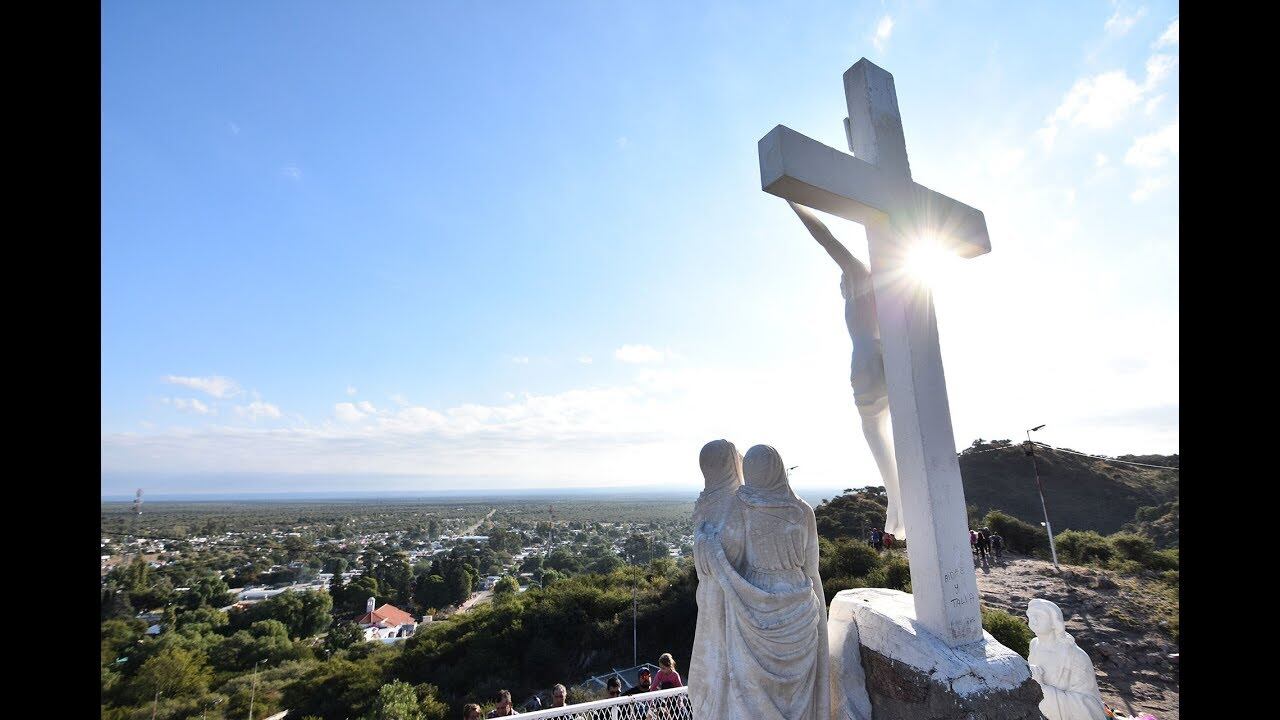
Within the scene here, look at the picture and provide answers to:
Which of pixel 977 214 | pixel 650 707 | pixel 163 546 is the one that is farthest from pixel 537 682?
pixel 163 546

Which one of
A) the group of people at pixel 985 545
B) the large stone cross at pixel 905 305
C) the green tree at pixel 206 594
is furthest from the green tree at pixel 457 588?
the large stone cross at pixel 905 305

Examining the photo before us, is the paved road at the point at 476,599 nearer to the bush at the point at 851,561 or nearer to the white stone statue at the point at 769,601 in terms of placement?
the bush at the point at 851,561

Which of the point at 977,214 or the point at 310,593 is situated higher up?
the point at 977,214

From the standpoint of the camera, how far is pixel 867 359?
379 centimetres

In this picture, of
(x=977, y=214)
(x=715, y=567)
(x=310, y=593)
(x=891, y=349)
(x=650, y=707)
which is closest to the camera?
(x=715, y=567)

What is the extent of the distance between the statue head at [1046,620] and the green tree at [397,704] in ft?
42.2

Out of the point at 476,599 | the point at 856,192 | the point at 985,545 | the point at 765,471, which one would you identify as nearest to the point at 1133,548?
the point at 985,545

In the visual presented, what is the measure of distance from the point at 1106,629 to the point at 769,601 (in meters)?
14.2

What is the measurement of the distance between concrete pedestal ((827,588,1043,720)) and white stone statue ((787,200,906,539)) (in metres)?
0.80

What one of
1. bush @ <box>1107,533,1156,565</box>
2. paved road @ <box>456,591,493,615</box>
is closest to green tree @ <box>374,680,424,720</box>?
paved road @ <box>456,591,493,615</box>

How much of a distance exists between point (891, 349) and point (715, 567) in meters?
1.79

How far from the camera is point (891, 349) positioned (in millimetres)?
3475
